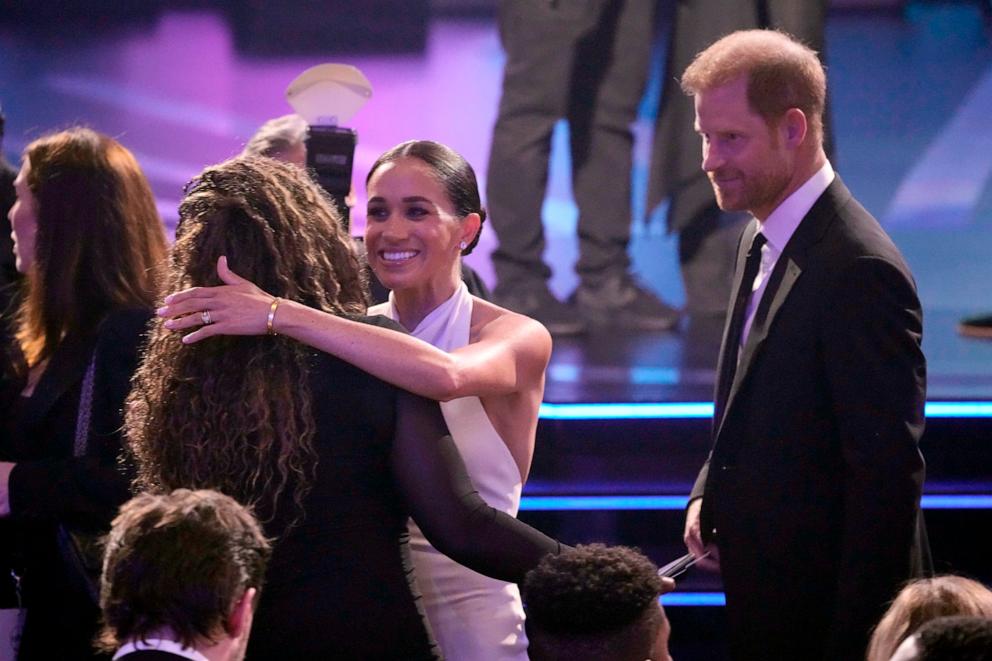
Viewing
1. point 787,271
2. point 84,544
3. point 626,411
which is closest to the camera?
point 787,271

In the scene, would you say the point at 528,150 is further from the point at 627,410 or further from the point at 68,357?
the point at 68,357

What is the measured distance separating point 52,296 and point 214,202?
27.5 inches

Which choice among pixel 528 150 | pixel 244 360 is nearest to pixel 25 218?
pixel 244 360

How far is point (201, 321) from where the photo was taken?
1.47m

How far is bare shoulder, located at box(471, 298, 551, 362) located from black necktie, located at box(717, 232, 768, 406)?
0.33 m

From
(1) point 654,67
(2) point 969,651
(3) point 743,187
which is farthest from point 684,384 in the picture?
(2) point 969,651

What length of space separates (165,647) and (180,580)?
0.23ft

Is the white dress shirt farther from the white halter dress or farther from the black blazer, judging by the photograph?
the black blazer

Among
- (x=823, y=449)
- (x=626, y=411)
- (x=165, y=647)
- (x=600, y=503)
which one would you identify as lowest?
(x=600, y=503)

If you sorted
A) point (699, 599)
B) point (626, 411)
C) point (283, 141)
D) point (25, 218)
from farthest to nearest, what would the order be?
point (626, 411) < point (699, 599) < point (283, 141) < point (25, 218)

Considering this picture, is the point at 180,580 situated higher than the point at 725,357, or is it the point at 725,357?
the point at 725,357

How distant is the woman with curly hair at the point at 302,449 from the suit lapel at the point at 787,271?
1.79 feet

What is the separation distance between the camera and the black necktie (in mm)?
2045

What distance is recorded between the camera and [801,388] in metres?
1.84
